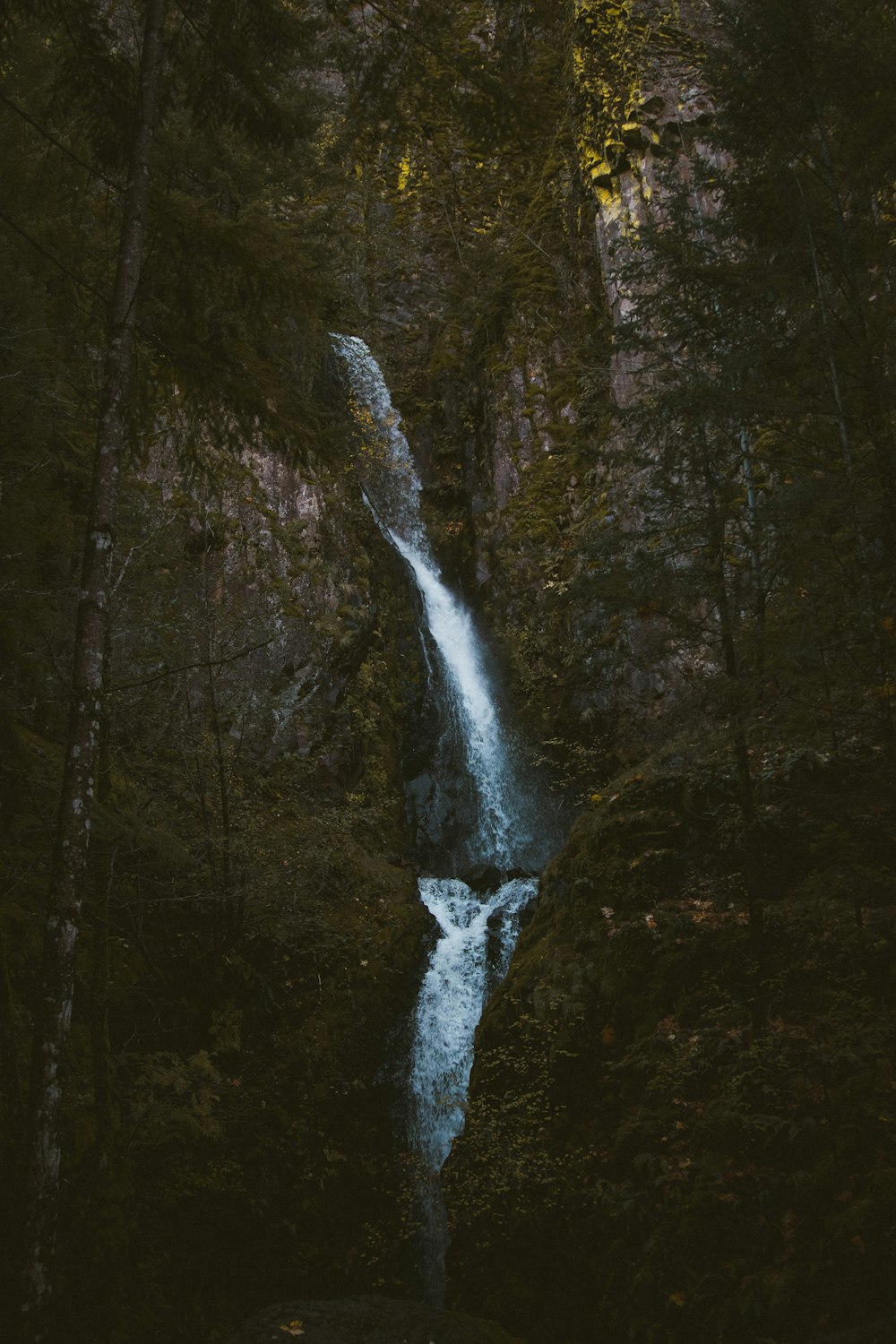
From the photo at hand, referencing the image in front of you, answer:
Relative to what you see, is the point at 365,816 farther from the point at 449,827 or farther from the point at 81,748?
the point at 81,748

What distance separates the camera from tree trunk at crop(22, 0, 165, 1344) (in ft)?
12.2

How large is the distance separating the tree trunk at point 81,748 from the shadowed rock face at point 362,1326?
121 centimetres

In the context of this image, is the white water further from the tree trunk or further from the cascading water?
the tree trunk

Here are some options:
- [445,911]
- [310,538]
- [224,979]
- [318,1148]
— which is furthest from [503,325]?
[318,1148]

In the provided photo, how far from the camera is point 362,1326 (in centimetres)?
438

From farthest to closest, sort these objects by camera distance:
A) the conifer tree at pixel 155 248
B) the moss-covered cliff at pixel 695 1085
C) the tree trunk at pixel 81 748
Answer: the moss-covered cliff at pixel 695 1085 < the conifer tree at pixel 155 248 < the tree trunk at pixel 81 748

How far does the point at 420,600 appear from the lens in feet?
58.5

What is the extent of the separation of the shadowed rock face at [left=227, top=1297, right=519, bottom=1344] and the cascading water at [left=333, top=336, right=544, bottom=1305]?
15.4 feet

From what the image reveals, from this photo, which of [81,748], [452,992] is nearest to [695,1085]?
[452,992]

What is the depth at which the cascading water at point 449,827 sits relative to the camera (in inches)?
391

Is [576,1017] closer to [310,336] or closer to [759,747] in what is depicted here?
[759,747]

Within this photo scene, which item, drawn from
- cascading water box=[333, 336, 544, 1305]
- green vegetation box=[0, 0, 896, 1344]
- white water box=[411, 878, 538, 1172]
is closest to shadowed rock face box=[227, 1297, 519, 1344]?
green vegetation box=[0, 0, 896, 1344]

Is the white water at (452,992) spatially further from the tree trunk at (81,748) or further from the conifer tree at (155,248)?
the conifer tree at (155,248)

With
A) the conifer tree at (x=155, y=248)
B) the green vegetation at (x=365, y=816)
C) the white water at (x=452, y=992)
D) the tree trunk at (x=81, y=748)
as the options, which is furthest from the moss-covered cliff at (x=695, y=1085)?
the conifer tree at (x=155, y=248)
